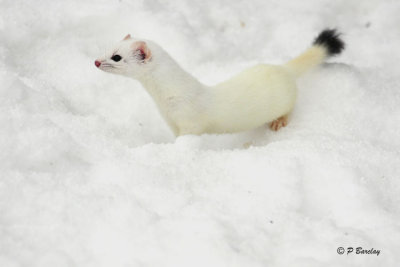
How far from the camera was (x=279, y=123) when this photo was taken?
199cm

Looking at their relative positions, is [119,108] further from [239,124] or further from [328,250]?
[328,250]

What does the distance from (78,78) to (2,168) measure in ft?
2.70

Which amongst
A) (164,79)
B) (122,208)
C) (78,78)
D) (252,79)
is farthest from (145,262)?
(78,78)

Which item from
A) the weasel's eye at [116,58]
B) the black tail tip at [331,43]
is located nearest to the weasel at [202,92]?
the weasel's eye at [116,58]

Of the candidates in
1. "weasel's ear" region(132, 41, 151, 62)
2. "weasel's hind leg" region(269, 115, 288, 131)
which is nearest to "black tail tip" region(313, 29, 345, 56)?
"weasel's hind leg" region(269, 115, 288, 131)

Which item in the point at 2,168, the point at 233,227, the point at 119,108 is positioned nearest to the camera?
the point at 233,227

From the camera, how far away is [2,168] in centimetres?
130

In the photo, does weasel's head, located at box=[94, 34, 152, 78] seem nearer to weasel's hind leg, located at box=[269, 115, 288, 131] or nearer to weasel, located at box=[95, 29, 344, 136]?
weasel, located at box=[95, 29, 344, 136]

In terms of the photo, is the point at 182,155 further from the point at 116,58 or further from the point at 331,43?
the point at 331,43

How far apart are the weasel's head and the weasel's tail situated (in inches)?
29.1

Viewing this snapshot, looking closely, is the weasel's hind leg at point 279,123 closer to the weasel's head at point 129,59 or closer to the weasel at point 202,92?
the weasel at point 202,92

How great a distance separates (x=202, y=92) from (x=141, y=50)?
285 mm

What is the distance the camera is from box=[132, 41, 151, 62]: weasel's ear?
1.65 meters

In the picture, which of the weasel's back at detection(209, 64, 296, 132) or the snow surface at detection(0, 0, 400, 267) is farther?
the weasel's back at detection(209, 64, 296, 132)
